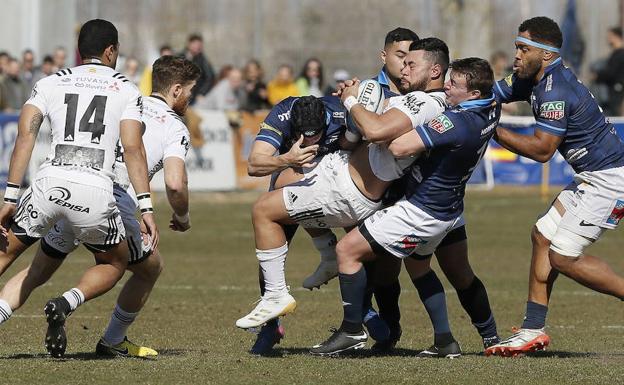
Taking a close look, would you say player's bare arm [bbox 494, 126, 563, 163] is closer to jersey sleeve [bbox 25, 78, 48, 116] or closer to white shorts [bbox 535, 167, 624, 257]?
white shorts [bbox 535, 167, 624, 257]

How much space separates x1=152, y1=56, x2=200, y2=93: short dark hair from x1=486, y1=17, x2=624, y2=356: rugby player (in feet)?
7.13

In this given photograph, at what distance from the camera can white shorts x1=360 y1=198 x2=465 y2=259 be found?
8828mm

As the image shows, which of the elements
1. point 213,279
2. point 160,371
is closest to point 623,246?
point 213,279

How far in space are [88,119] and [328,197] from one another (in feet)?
5.58

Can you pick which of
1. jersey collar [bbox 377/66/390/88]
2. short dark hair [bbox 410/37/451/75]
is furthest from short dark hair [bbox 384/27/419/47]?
short dark hair [bbox 410/37/451/75]

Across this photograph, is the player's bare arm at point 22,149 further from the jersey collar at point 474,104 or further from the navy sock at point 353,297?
the jersey collar at point 474,104

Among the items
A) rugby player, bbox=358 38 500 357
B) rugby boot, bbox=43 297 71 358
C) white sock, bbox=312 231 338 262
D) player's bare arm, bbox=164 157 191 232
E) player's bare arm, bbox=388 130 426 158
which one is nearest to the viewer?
rugby boot, bbox=43 297 71 358

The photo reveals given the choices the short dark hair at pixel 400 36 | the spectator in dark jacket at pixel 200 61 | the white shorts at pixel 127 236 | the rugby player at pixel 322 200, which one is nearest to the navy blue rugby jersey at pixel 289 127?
the rugby player at pixel 322 200

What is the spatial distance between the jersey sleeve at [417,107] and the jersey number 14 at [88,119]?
1.89 meters

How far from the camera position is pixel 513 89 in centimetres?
968

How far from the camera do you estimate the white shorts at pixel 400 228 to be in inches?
348

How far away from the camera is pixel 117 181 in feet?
29.5

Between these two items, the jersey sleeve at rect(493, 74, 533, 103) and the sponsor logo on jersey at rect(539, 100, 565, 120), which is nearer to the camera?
the sponsor logo on jersey at rect(539, 100, 565, 120)

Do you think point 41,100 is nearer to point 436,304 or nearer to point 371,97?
point 371,97
